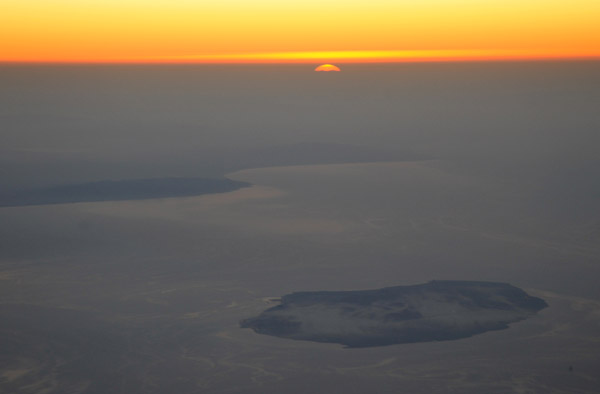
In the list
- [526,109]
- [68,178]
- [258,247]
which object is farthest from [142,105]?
[258,247]

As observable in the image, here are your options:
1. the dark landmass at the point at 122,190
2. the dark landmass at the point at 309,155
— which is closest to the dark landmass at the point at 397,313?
the dark landmass at the point at 122,190

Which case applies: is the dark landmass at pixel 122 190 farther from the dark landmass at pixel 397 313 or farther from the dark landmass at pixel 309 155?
the dark landmass at pixel 397 313

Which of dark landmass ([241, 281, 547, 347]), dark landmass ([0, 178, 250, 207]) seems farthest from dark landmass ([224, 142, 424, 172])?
dark landmass ([241, 281, 547, 347])

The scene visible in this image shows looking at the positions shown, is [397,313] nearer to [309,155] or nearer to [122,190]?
[122,190]

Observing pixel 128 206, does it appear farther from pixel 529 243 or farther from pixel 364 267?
pixel 529 243

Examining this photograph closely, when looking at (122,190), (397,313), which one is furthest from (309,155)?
(397,313)

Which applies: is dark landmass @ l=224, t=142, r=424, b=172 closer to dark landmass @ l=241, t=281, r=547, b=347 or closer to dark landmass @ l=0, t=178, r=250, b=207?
dark landmass @ l=0, t=178, r=250, b=207
